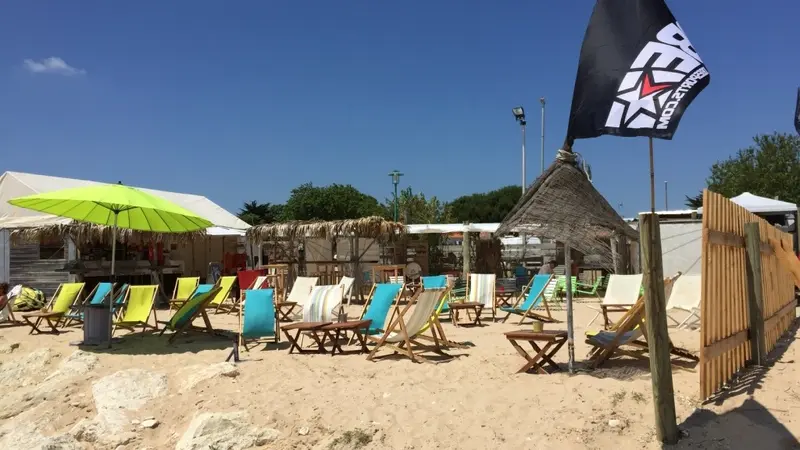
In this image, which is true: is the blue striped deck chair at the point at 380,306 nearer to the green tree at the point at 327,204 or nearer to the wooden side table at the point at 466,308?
the wooden side table at the point at 466,308

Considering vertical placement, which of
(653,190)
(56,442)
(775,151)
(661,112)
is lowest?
(56,442)

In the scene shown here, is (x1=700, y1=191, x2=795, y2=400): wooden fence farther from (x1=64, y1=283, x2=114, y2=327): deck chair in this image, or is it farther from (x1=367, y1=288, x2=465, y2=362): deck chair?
(x1=64, y1=283, x2=114, y2=327): deck chair

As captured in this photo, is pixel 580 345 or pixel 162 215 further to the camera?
pixel 162 215

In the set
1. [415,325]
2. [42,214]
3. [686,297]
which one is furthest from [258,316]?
[42,214]

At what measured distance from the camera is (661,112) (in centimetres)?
340

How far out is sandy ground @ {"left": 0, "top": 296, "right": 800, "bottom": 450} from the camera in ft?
12.8

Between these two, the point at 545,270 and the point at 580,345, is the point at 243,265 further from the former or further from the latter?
the point at 580,345

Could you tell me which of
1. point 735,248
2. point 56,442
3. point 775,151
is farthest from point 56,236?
point 775,151

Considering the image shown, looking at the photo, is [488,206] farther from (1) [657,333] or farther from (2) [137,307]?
(1) [657,333]

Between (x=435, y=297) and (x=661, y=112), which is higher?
(x=661, y=112)

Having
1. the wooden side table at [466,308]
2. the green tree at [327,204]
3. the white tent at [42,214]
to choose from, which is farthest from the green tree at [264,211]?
the wooden side table at [466,308]

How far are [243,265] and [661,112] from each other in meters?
15.3

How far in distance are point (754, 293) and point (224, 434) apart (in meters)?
4.67

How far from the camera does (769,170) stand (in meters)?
25.9
